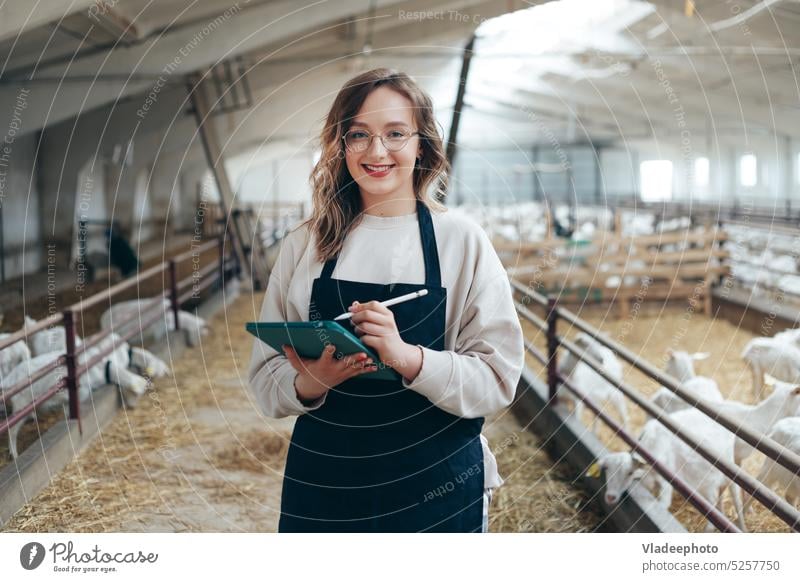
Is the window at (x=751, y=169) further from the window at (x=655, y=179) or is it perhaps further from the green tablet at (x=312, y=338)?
the green tablet at (x=312, y=338)

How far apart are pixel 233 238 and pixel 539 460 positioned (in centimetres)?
208

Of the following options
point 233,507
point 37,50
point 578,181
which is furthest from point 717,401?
point 578,181

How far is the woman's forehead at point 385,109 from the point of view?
1339 mm

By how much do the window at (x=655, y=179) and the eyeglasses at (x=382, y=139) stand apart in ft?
40.4

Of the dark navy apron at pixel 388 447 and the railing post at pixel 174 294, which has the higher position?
the dark navy apron at pixel 388 447

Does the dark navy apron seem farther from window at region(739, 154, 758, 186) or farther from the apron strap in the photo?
window at region(739, 154, 758, 186)

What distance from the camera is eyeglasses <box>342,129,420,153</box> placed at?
1364mm

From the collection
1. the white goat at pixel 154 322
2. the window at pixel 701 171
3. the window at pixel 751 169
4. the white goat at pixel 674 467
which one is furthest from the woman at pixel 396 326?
the window at pixel 701 171

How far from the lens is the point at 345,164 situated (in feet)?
4.65

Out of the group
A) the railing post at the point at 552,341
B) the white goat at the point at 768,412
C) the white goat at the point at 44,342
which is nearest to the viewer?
the white goat at the point at 768,412

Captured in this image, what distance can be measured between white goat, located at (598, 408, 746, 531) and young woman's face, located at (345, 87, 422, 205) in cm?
133

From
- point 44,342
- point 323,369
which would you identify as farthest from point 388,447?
point 44,342

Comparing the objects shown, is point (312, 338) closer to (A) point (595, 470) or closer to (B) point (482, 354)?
(B) point (482, 354)
